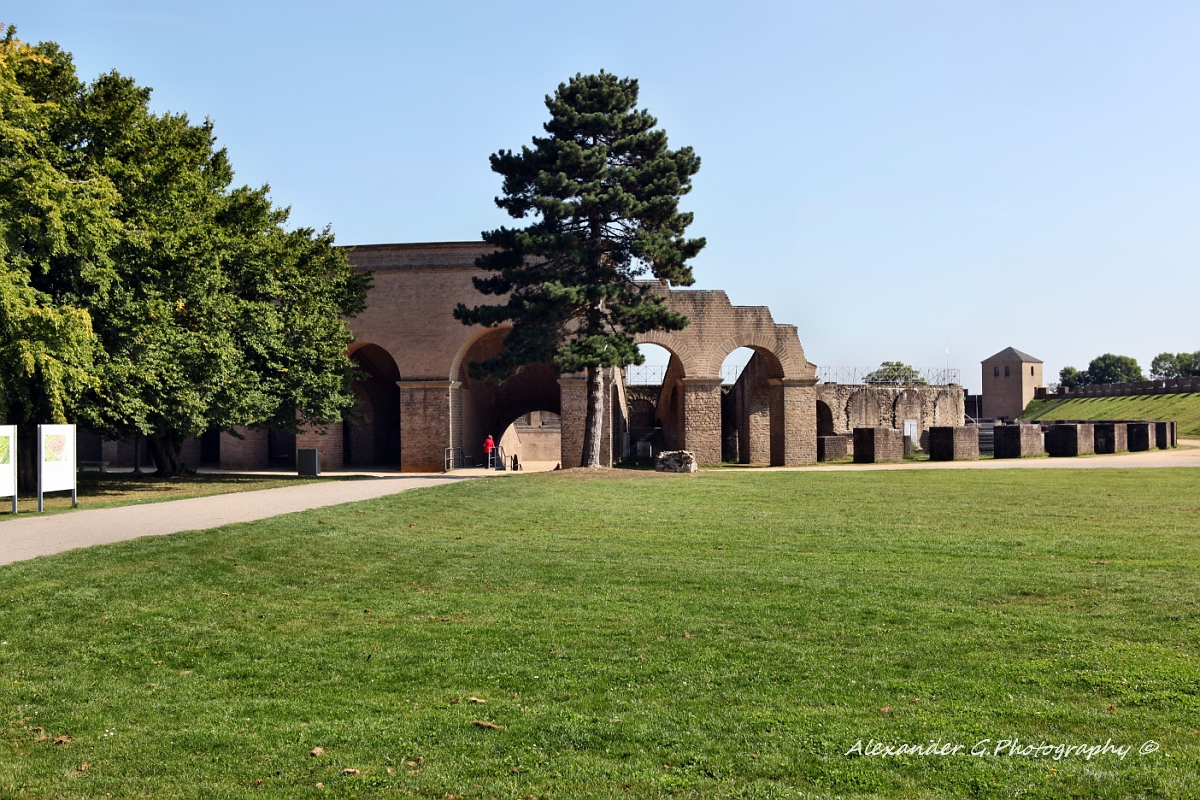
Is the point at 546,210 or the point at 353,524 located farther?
the point at 546,210

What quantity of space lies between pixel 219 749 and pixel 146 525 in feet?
29.9

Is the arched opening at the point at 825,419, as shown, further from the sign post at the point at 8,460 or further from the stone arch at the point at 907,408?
the sign post at the point at 8,460

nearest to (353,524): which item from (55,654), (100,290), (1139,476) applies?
(55,654)

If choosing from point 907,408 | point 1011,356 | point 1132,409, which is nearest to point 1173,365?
point 1011,356

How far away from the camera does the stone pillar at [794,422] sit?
32875mm

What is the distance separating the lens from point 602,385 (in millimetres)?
26688

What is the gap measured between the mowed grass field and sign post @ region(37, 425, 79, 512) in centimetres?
491

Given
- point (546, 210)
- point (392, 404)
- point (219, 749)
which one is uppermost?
point (546, 210)

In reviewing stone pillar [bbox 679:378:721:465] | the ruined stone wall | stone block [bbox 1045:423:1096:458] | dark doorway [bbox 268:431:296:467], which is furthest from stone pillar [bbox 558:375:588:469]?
the ruined stone wall

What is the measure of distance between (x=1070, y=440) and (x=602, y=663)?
29.3 metres

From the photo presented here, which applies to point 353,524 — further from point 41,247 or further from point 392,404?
point 392,404

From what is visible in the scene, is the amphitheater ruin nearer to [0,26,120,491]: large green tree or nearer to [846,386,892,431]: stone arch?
[846,386,892,431]: stone arch

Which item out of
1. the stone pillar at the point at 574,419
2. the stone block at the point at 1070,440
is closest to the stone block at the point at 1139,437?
the stone block at the point at 1070,440

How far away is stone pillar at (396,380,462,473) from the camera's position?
32031 mm
